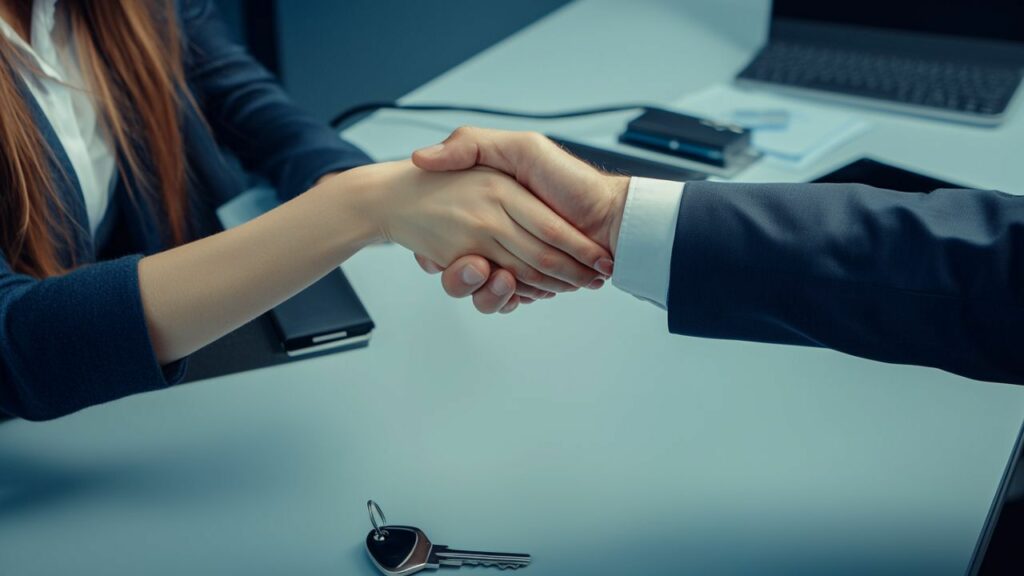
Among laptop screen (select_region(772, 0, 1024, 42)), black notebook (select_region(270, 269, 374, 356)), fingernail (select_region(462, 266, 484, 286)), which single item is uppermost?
laptop screen (select_region(772, 0, 1024, 42))

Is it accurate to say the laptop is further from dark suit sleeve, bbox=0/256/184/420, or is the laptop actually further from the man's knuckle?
dark suit sleeve, bbox=0/256/184/420

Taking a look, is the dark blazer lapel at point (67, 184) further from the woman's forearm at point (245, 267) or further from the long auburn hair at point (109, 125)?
the woman's forearm at point (245, 267)

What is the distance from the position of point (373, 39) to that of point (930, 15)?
1.02 metres

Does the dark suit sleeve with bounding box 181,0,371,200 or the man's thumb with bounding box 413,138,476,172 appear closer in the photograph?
the man's thumb with bounding box 413,138,476,172

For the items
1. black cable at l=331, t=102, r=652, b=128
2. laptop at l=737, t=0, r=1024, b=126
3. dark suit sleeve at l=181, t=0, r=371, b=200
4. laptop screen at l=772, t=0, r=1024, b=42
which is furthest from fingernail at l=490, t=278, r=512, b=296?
laptop screen at l=772, t=0, r=1024, b=42

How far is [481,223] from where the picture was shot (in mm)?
829

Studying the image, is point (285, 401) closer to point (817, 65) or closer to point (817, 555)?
point (817, 555)

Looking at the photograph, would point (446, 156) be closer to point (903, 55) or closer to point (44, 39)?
point (44, 39)

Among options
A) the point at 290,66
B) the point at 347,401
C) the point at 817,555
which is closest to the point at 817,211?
the point at 817,555

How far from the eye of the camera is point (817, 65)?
138 centimetres

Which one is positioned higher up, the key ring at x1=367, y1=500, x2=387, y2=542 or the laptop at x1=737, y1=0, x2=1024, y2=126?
the laptop at x1=737, y1=0, x2=1024, y2=126

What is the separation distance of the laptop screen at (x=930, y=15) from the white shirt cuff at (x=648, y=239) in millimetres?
832

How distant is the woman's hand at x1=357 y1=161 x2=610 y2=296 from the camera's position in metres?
0.81

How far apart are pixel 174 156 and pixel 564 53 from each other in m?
0.71
